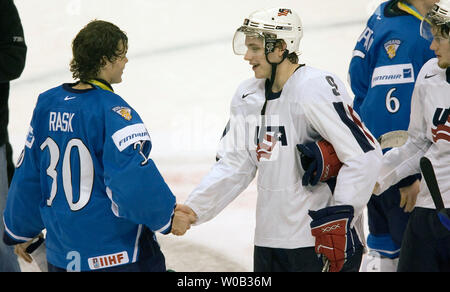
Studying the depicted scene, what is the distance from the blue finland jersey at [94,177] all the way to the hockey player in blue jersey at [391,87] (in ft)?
3.66

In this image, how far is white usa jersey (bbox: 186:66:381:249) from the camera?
2.02 meters

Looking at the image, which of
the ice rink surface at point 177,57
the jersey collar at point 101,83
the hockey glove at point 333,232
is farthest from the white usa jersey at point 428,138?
the ice rink surface at point 177,57

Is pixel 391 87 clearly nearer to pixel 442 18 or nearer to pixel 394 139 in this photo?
pixel 394 139

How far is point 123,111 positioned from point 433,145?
1.00 m

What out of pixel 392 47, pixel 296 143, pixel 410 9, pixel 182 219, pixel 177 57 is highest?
pixel 410 9

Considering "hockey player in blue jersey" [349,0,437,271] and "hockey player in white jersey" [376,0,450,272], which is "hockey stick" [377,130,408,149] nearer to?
"hockey player in white jersey" [376,0,450,272]

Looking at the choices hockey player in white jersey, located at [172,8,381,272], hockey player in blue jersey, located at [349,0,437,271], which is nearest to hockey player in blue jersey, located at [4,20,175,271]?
hockey player in white jersey, located at [172,8,381,272]

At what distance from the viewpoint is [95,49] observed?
6.57 feet

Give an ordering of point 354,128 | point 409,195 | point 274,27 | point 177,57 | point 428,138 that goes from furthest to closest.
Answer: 1. point 177,57
2. point 409,195
3. point 428,138
4. point 274,27
5. point 354,128

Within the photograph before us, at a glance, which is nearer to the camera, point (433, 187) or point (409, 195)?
point (433, 187)

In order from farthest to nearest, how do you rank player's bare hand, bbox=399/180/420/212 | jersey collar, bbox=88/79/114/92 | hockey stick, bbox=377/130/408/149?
player's bare hand, bbox=399/180/420/212 → hockey stick, bbox=377/130/408/149 → jersey collar, bbox=88/79/114/92

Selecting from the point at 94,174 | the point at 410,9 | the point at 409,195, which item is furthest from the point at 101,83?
the point at 410,9

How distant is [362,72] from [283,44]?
89 centimetres

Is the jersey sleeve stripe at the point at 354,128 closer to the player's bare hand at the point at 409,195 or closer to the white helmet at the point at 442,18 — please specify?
the white helmet at the point at 442,18
